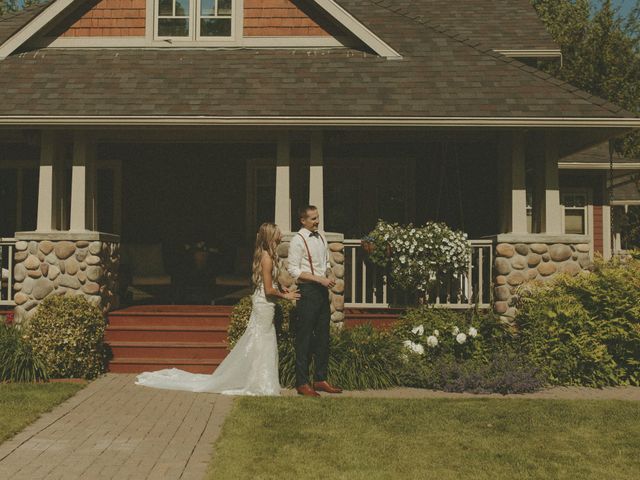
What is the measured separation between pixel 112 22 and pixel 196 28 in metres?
1.35

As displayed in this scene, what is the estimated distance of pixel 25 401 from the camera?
24.5 feet

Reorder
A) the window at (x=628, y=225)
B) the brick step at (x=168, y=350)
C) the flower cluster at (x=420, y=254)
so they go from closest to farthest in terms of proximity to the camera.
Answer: the brick step at (x=168, y=350), the flower cluster at (x=420, y=254), the window at (x=628, y=225)

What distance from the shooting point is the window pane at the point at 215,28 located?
12438 millimetres

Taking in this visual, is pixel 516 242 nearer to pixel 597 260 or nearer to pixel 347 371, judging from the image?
pixel 597 260

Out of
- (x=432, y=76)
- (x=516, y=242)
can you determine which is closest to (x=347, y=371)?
(x=516, y=242)

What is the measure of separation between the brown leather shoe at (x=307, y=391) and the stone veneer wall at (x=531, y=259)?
10.8 feet

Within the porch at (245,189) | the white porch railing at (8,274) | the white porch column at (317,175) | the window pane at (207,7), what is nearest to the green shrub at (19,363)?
the white porch railing at (8,274)

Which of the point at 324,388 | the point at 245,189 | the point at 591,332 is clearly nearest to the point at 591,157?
the point at 245,189

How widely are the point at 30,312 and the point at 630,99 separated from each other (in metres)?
24.4

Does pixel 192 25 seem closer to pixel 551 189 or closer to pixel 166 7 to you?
pixel 166 7

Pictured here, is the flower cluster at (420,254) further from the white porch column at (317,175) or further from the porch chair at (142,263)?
the porch chair at (142,263)

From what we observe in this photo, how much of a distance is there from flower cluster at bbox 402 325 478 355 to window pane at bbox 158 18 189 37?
648cm

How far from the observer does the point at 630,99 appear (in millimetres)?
27781

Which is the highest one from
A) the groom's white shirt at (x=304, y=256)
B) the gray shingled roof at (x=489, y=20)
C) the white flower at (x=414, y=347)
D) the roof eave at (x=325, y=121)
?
the gray shingled roof at (x=489, y=20)
